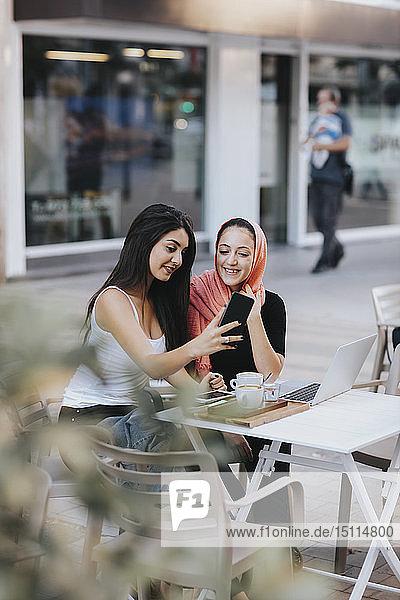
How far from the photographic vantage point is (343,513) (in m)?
4.09

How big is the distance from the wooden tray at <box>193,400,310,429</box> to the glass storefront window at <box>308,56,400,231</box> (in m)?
12.8

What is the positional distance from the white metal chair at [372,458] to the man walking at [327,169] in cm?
845

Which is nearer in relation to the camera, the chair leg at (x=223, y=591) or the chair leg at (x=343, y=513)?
the chair leg at (x=223, y=591)

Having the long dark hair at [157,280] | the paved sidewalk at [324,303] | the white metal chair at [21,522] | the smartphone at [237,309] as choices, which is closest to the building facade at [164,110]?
the paved sidewalk at [324,303]

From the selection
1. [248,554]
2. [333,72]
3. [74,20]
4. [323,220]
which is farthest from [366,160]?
[248,554]

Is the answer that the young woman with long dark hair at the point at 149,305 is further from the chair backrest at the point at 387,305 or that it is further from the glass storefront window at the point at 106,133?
the glass storefront window at the point at 106,133

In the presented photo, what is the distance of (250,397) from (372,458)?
0.74 metres

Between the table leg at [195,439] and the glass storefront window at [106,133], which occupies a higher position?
the glass storefront window at [106,133]

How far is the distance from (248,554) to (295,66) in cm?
1286

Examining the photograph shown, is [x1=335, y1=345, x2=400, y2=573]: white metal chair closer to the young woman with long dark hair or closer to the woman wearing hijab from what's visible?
the woman wearing hijab

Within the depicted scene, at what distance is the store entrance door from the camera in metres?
14.9

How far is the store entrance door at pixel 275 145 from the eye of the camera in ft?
49.0

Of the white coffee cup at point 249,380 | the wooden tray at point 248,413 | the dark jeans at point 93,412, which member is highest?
the white coffee cup at point 249,380

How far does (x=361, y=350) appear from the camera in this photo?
3.62 metres
